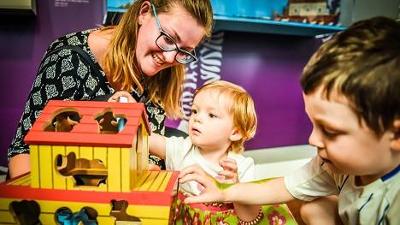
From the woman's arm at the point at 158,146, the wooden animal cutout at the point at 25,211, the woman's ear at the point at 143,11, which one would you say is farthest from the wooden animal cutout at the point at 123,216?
the woman's ear at the point at 143,11

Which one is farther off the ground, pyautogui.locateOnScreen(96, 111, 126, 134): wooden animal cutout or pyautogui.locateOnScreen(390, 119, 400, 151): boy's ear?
pyautogui.locateOnScreen(390, 119, 400, 151): boy's ear

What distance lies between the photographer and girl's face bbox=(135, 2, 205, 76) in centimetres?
97

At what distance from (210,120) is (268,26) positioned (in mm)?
1098

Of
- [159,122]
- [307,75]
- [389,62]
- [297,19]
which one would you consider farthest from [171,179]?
[297,19]

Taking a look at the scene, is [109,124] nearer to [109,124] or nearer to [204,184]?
[109,124]

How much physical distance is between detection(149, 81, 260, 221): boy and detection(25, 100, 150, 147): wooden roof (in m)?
0.42

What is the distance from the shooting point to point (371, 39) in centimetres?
57

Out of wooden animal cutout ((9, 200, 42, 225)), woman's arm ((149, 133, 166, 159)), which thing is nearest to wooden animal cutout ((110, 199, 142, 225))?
wooden animal cutout ((9, 200, 42, 225))

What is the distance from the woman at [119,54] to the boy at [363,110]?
0.47 meters

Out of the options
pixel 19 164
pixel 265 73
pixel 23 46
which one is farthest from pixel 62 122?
pixel 265 73

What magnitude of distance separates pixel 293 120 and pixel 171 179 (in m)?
1.89

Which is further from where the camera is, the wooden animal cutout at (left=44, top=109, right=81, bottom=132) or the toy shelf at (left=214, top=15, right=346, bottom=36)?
the toy shelf at (left=214, top=15, right=346, bottom=36)

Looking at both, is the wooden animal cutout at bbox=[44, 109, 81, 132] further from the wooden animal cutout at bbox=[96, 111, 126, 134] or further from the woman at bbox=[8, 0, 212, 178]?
the woman at bbox=[8, 0, 212, 178]

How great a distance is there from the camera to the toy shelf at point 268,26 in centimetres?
181
